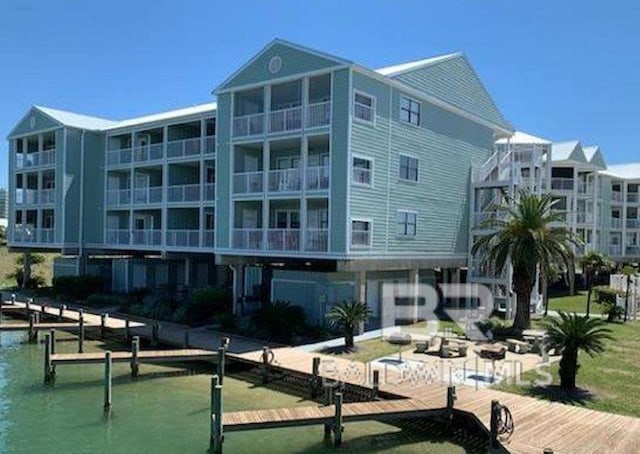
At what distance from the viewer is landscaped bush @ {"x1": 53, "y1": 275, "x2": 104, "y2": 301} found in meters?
35.8

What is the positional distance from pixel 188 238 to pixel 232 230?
602 centimetres

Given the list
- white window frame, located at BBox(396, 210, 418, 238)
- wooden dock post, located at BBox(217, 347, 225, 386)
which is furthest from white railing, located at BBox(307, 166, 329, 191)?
wooden dock post, located at BBox(217, 347, 225, 386)

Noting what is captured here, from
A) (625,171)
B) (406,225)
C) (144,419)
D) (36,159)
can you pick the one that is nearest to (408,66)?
(406,225)

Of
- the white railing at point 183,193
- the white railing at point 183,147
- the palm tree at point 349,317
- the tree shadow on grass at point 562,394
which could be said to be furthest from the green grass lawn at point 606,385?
the white railing at point 183,147

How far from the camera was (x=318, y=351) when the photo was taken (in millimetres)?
21891

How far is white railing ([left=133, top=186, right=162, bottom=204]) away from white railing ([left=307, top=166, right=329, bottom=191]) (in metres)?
14.0

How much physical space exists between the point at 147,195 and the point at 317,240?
15.9 meters

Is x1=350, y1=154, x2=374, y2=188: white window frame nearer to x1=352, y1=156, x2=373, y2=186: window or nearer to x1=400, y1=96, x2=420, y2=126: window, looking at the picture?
x1=352, y1=156, x2=373, y2=186: window

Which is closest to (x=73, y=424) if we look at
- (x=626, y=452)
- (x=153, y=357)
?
(x=153, y=357)

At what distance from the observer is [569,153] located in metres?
46.0

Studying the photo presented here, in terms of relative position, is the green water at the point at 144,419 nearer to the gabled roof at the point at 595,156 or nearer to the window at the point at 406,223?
the window at the point at 406,223

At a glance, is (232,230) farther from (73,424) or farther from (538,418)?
(538,418)

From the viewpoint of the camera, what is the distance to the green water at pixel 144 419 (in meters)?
14.2

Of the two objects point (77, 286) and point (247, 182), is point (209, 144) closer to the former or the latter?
point (247, 182)
